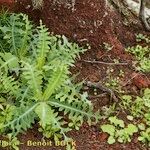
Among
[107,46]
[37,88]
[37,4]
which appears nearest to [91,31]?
[107,46]

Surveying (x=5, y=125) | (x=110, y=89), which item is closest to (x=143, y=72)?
Result: (x=110, y=89)

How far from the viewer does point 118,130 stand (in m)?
3.84

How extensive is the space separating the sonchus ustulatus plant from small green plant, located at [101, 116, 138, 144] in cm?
15

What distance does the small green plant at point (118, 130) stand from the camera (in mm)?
3789

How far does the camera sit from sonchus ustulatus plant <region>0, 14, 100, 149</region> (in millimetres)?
3574

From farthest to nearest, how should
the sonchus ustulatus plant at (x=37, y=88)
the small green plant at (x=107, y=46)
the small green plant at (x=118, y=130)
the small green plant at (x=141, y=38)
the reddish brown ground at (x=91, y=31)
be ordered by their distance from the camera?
the small green plant at (x=141, y=38) → the small green plant at (x=107, y=46) → the reddish brown ground at (x=91, y=31) → the small green plant at (x=118, y=130) → the sonchus ustulatus plant at (x=37, y=88)

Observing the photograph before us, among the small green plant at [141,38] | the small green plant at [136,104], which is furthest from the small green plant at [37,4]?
the small green plant at [141,38]

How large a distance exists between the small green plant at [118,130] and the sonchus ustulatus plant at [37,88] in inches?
5.9

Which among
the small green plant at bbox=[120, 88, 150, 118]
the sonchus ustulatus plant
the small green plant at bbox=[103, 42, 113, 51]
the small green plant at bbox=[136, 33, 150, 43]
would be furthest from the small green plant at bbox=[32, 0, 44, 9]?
the small green plant at bbox=[136, 33, 150, 43]

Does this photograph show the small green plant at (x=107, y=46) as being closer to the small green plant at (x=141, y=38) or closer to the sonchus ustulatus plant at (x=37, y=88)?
the sonchus ustulatus plant at (x=37, y=88)

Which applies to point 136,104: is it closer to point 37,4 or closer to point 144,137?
point 144,137

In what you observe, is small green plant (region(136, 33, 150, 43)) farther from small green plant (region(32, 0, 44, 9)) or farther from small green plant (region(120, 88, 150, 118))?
small green plant (region(32, 0, 44, 9))

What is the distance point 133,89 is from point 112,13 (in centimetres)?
125

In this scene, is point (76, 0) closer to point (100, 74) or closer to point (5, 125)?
point (100, 74)
